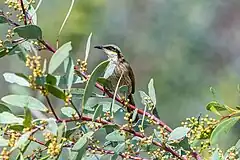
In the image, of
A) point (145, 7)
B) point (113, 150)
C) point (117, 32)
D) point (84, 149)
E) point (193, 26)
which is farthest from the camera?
point (145, 7)

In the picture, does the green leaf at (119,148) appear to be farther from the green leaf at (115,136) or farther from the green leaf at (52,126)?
the green leaf at (52,126)

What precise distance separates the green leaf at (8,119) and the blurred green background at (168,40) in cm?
271

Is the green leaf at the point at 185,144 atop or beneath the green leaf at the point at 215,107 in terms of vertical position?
beneath

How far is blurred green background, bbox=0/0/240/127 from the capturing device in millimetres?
4297

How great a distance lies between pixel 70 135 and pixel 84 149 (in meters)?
0.03

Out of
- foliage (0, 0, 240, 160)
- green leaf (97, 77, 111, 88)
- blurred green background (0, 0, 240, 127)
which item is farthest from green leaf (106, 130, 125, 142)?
blurred green background (0, 0, 240, 127)

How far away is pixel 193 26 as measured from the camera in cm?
470

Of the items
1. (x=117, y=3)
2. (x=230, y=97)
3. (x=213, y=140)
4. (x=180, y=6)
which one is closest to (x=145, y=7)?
(x=117, y=3)

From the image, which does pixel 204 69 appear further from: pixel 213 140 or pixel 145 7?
pixel 213 140

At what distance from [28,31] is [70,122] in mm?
172

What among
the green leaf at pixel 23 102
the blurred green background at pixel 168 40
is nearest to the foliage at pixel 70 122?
the green leaf at pixel 23 102

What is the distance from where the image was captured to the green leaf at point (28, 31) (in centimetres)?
101

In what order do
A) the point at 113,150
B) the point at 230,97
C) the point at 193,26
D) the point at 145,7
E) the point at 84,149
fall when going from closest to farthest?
the point at 84,149, the point at 113,150, the point at 230,97, the point at 193,26, the point at 145,7

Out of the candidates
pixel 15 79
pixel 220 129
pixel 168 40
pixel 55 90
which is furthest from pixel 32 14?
pixel 168 40
